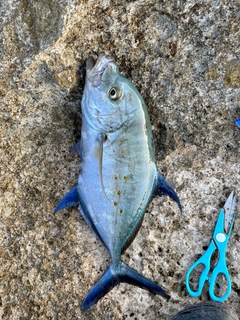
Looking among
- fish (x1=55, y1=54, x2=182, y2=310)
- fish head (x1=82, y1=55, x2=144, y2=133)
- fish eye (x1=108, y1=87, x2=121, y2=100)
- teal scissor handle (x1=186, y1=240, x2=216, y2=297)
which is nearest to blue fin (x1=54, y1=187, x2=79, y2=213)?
fish (x1=55, y1=54, x2=182, y2=310)

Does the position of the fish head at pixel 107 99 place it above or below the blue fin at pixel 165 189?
above

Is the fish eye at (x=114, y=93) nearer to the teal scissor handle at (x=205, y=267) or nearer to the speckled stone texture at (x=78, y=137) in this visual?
the speckled stone texture at (x=78, y=137)

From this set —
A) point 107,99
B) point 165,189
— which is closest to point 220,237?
point 165,189

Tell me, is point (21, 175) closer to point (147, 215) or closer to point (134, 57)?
point (147, 215)

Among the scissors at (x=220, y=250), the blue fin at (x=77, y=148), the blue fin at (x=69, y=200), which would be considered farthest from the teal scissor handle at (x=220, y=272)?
the blue fin at (x=77, y=148)

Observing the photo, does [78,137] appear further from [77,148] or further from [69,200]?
[69,200]

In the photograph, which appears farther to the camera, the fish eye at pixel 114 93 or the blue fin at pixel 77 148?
the blue fin at pixel 77 148

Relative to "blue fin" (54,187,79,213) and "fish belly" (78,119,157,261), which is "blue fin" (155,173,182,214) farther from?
"blue fin" (54,187,79,213)
